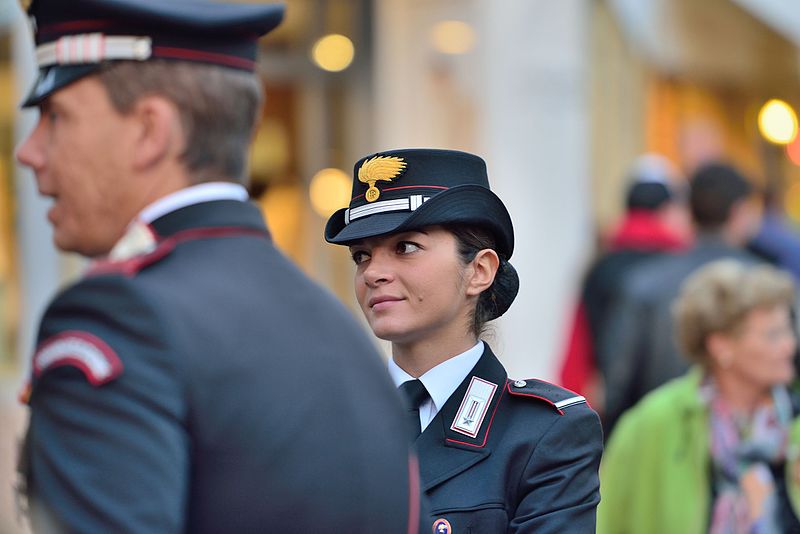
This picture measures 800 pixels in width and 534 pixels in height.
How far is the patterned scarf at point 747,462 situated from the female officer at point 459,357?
1.82m

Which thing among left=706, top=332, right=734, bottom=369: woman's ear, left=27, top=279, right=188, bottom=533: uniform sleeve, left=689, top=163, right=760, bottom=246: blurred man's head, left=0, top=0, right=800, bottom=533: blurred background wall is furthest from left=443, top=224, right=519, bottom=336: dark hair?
left=0, top=0, right=800, bottom=533: blurred background wall

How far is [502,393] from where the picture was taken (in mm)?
2609

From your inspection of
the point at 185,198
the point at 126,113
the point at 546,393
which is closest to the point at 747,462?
the point at 546,393

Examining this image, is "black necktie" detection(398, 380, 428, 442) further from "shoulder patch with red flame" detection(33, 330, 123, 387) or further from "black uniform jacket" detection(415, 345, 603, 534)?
"shoulder patch with red flame" detection(33, 330, 123, 387)

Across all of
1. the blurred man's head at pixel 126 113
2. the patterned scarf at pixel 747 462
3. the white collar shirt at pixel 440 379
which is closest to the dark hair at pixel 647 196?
the patterned scarf at pixel 747 462

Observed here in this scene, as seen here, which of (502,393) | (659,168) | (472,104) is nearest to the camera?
(502,393)

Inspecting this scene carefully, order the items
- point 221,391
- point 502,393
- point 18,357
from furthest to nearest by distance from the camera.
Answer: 1. point 18,357
2. point 502,393
3. point 221,391

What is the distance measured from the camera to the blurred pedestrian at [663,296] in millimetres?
5945

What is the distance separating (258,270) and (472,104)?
8.93m

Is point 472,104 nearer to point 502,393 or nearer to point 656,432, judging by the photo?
point 656,432

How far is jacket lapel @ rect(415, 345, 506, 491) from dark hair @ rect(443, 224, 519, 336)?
78 millimetres

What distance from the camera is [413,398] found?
2.58 metres

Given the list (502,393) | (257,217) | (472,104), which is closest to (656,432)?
(502,393)

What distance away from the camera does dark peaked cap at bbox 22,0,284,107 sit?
2.02m
